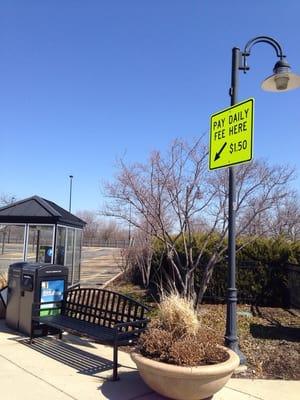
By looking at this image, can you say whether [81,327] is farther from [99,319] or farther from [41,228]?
[41,228]

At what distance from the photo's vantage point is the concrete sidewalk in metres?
5.01

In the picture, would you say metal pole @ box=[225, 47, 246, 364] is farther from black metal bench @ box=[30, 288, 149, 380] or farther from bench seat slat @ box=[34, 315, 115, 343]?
bench seat slat @ box=[34, 315, 115, 343]

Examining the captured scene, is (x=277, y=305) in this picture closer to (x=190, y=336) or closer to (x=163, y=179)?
(x=163, y=179)

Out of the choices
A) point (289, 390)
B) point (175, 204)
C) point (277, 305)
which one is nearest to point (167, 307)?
point (289, 390)

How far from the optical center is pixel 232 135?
652 centimetres

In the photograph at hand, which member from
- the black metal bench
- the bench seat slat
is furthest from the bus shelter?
the bench seat slat

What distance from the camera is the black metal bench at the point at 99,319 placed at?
18.9ft

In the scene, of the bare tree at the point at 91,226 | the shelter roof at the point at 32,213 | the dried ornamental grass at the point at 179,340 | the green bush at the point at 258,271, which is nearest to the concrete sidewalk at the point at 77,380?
the dried ornamental grass at the point at 179,340

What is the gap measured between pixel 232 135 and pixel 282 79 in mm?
1204

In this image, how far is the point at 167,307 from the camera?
17.4 ft

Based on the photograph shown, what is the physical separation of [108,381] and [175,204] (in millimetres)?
5578

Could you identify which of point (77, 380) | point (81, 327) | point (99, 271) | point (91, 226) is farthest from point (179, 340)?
point (91, 226)

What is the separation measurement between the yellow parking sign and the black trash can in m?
3.45

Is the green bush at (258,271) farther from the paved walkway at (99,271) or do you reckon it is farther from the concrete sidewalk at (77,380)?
the concrete sidewalk at (77,380)
